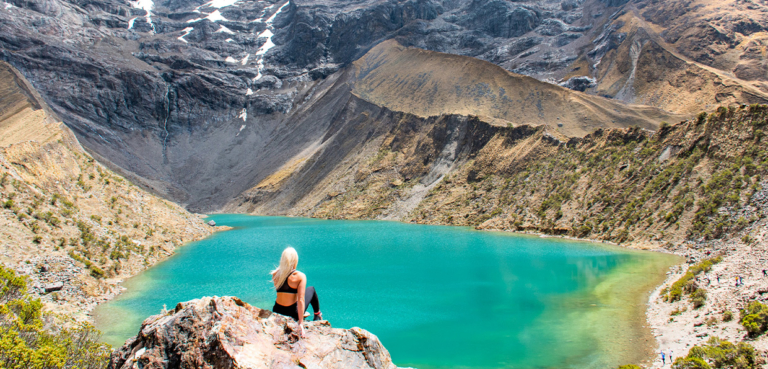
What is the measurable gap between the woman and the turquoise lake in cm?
879

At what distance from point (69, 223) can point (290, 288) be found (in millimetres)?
26523

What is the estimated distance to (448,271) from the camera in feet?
89.0

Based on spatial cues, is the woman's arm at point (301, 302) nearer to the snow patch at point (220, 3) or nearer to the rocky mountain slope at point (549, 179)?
the rocky mountain slope at point (549, 179)

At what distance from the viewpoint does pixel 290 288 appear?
232 inches

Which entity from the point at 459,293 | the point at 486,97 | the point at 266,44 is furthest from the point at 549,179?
the point at 266,44

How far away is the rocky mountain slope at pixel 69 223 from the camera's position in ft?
65.6

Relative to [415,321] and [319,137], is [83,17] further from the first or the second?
[415,321]

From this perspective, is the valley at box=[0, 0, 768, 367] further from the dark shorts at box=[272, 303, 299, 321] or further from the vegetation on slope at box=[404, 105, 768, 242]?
the dark shorts at box=[272, 303, 299, 321]

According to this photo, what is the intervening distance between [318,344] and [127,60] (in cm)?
14333

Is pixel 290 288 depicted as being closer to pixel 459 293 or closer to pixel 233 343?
pixel 233 343

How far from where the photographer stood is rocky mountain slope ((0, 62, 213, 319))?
20.0 metres

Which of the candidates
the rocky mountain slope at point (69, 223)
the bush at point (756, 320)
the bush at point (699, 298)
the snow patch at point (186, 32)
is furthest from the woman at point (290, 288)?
the snow patch at point (186, 32)

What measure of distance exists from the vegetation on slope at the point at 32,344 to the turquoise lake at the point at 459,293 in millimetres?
4005

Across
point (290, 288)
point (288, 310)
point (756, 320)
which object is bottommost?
point (288, 310)
